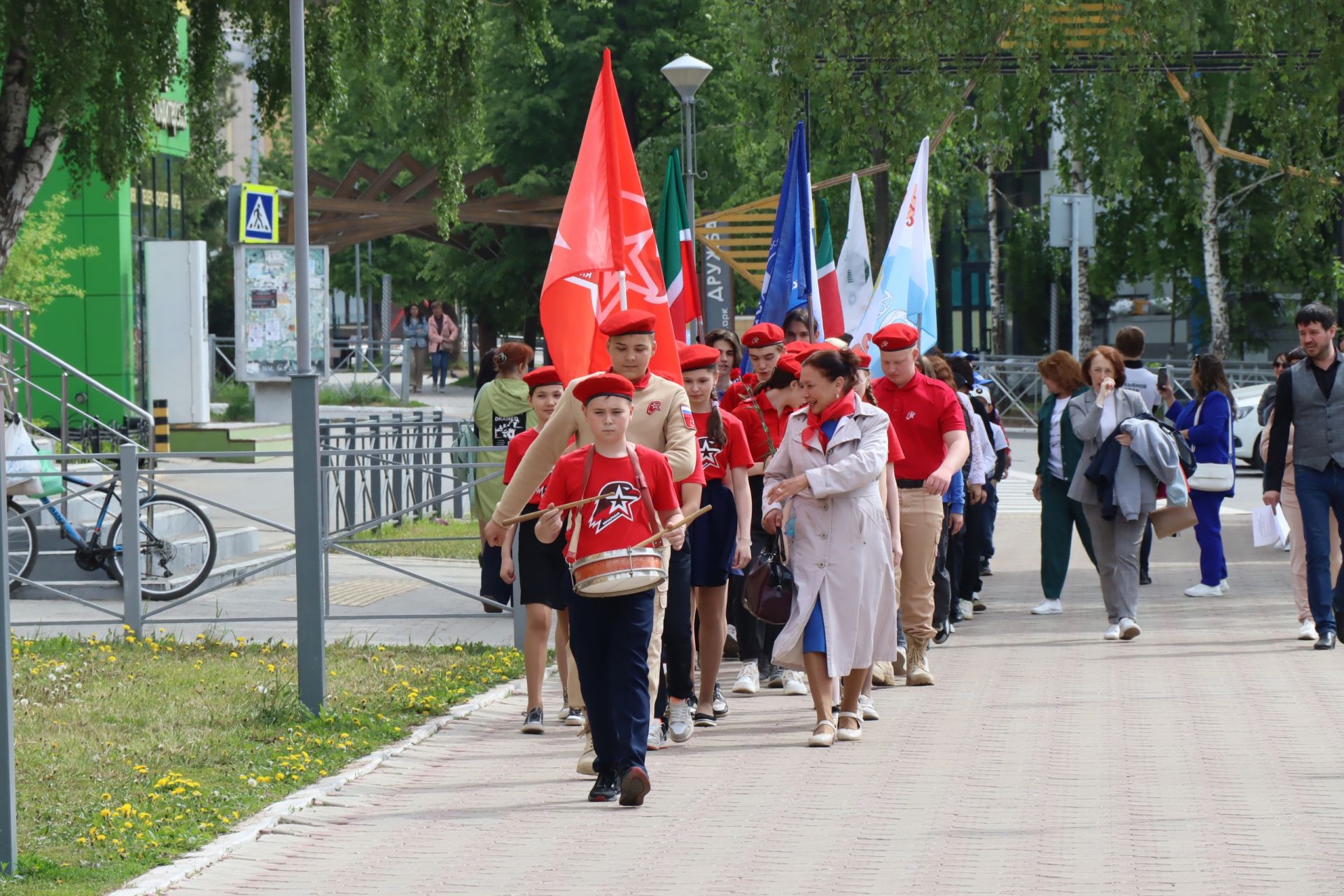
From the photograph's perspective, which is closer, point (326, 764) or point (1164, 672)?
point (326, 764)

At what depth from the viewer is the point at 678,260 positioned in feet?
43.5

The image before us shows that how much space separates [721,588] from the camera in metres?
8.90

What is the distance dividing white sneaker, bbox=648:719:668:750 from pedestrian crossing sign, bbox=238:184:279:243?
17.6 m

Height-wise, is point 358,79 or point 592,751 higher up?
point 358,79

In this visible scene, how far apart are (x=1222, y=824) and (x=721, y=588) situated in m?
2.96

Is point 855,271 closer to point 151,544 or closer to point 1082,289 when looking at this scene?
point 151,544

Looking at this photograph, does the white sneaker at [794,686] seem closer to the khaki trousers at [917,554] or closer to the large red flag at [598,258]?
the khaki trousers at [917,554]

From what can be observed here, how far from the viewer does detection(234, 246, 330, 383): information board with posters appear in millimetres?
25641

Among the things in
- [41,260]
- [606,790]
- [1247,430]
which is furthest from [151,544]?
[1247,430]

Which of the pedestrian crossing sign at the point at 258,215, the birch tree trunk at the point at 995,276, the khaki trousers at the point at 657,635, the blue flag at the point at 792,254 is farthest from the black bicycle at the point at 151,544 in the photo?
the birch tree trunk at the point at 995,276

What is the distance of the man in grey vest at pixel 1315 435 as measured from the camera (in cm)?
1009

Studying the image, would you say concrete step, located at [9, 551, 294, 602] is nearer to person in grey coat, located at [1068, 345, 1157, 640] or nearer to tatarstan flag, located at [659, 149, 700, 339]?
tatarstan flag, located at [659, 149, 700, 339]

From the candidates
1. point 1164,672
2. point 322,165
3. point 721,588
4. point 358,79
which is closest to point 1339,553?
point 1164,672

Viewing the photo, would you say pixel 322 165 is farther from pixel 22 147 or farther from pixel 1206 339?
pixel 22 147
